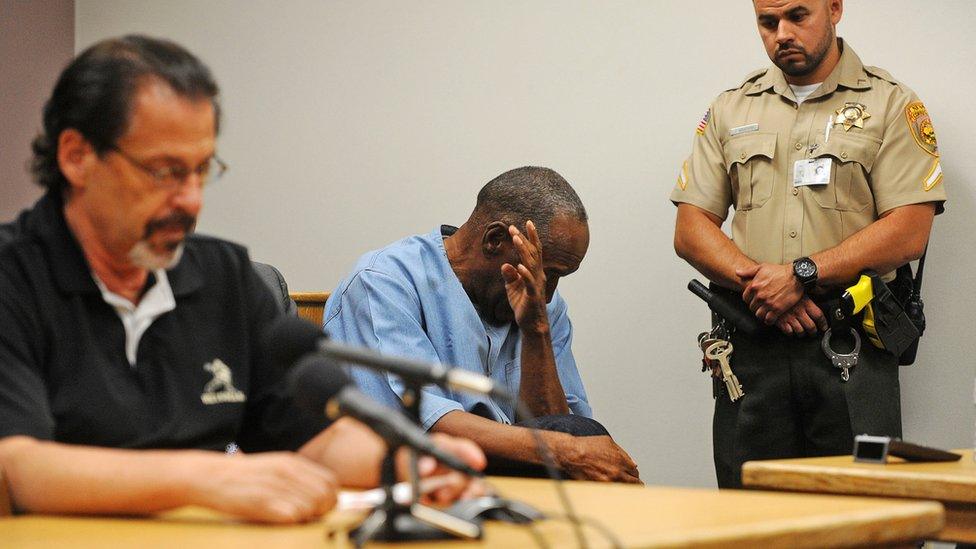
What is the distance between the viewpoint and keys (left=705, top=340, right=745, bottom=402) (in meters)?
3.27

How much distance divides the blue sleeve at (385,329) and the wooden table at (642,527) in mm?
1112

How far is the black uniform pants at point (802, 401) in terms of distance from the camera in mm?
3123

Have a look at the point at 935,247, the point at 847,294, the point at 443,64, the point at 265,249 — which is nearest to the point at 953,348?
the point at 935,247

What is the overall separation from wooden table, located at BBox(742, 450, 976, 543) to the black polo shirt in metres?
0.72

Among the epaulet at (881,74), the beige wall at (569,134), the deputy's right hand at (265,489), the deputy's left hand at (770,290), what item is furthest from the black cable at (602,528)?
the beige wall at (569,134)

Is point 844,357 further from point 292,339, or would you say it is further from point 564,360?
point 292,339

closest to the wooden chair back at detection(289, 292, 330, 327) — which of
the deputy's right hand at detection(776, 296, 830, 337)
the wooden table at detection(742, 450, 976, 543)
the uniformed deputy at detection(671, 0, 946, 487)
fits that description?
the uniformed deputy at detection(671, 0, 946, 487)

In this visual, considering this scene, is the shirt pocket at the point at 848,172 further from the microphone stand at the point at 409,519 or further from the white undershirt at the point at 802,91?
the microphone stand at the point at 409,519

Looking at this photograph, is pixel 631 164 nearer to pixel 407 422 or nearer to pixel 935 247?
pixel 935 247

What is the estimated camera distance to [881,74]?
10.9ft

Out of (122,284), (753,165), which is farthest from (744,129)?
(122,284)

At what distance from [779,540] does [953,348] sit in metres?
2.74

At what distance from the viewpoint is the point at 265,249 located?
467cm

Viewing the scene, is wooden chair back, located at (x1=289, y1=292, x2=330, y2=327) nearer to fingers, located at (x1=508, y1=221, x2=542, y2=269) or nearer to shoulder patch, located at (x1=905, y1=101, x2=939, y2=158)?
fingers, located at (x1=508, y1=221, x2=542, y2=269)
